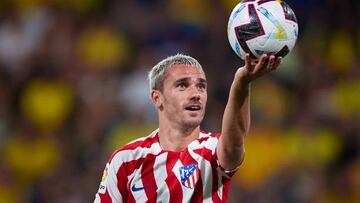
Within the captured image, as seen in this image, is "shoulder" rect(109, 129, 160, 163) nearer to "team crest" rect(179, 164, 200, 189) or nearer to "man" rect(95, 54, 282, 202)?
"man" rect(95, 54, 282, 202)

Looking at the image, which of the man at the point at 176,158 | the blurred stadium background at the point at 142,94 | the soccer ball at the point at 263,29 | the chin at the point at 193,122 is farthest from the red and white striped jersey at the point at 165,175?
the blurred stadium background at the point at 142,94

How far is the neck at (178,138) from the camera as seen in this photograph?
5500 millimetres

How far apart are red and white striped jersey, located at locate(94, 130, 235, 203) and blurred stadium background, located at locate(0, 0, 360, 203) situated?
4.04 metres

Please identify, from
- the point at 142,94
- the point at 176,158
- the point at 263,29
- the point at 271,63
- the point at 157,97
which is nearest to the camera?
the point at 271,63

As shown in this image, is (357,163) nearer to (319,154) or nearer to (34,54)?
(319,154)

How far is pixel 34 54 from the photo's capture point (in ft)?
37.2

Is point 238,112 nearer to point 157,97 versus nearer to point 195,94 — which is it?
point 195,94

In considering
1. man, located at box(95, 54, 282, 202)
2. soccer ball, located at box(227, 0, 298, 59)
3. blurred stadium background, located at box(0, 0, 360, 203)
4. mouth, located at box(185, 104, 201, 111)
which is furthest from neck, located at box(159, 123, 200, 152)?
blurred stadium background, located at box(0, 0, 360, 203)

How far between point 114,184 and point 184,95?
695mm

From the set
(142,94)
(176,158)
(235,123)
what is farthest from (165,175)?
(142,94)

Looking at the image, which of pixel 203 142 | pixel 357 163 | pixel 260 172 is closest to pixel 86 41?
pixel 260 172

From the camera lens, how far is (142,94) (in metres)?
10.6

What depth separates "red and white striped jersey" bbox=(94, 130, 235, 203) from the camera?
5.32m

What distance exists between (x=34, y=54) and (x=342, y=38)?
393 centimetres
